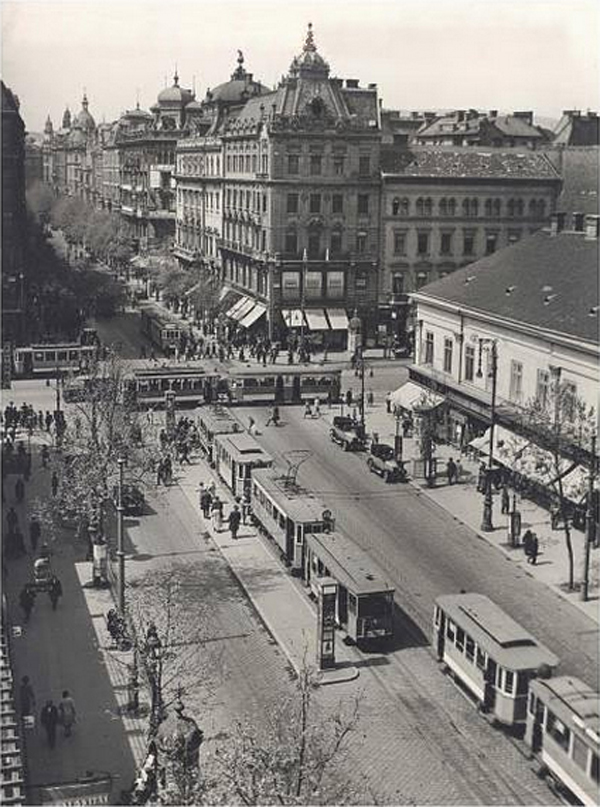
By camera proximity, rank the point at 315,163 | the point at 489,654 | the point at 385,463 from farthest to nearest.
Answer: the point at 315,163, the point at 385,463, the point at 489,654

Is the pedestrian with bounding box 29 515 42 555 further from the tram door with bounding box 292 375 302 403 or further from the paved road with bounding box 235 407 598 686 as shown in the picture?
the tram door with bounding box 292 375 302 403

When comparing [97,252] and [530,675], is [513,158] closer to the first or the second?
[97,252]

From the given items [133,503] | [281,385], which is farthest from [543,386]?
[281,385]

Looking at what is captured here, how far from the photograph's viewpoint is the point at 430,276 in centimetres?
8088

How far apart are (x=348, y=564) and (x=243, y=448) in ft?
45.5

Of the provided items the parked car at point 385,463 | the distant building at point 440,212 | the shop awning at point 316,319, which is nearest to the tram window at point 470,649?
the parked car at point 385,463

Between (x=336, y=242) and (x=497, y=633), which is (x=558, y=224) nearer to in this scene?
(x=336, y=242)

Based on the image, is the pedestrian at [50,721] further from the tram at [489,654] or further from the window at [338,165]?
the window at [338,165]

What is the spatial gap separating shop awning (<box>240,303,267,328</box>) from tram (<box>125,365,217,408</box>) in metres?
17.2

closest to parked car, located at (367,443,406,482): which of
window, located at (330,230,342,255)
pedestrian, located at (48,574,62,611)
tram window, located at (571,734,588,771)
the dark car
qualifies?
the dark car

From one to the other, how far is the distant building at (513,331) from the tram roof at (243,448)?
9951 millimetres

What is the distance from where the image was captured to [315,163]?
77875 mm

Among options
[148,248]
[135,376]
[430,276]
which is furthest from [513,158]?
[148,248]

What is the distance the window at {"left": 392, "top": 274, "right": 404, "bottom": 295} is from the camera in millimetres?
80562
